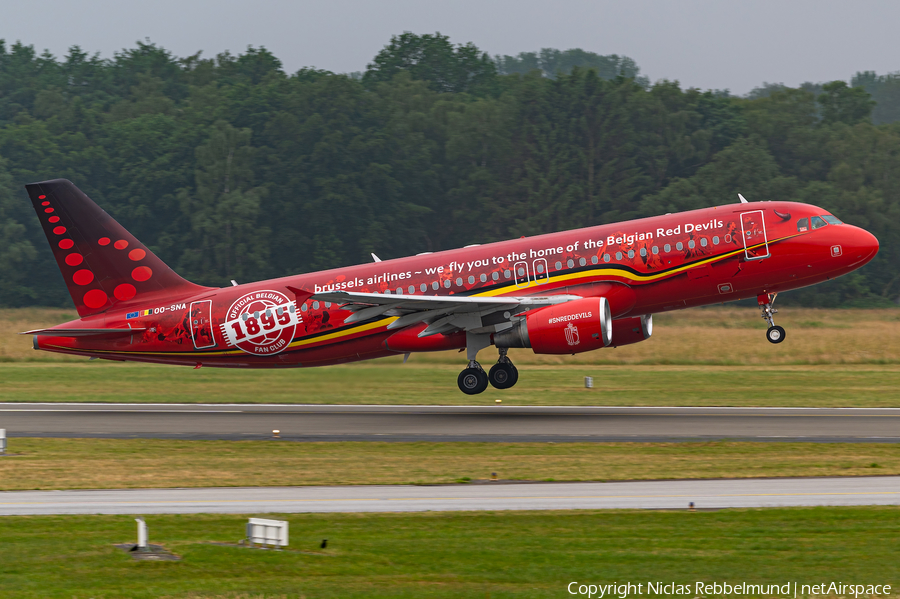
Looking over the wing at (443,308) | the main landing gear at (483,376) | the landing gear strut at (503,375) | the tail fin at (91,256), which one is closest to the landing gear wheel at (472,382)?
the main landing gear at (483,376)

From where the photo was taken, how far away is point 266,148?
98.0m

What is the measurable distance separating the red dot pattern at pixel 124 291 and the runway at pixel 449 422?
3860 millimetres

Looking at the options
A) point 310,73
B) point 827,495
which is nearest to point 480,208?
point 310,73

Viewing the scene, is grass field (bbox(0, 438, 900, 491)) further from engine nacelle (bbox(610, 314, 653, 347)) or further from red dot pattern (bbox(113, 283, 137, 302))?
engine nacelle (bbox(610, 314, 653, 347))

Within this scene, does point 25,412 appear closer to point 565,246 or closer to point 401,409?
point 401,409

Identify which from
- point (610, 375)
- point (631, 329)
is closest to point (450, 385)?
point (610, 375)

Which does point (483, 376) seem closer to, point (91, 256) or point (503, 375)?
point (503, 375)

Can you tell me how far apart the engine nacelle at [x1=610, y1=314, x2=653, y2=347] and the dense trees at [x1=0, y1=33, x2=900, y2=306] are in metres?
54.9

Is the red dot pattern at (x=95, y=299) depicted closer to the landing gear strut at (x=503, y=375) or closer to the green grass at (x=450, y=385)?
the green grass at (x=450, y=385)

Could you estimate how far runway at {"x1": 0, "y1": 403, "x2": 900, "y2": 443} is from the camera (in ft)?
92.7

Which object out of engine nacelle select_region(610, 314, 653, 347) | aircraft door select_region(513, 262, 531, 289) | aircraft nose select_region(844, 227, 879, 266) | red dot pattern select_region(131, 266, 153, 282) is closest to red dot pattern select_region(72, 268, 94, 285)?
red dot pattern select_region(131, 266, 153, 282)

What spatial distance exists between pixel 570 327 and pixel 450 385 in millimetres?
12288

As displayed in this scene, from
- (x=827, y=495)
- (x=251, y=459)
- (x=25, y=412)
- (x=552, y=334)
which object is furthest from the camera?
(x=25, y=412)

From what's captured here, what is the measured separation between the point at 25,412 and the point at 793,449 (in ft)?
78.7
